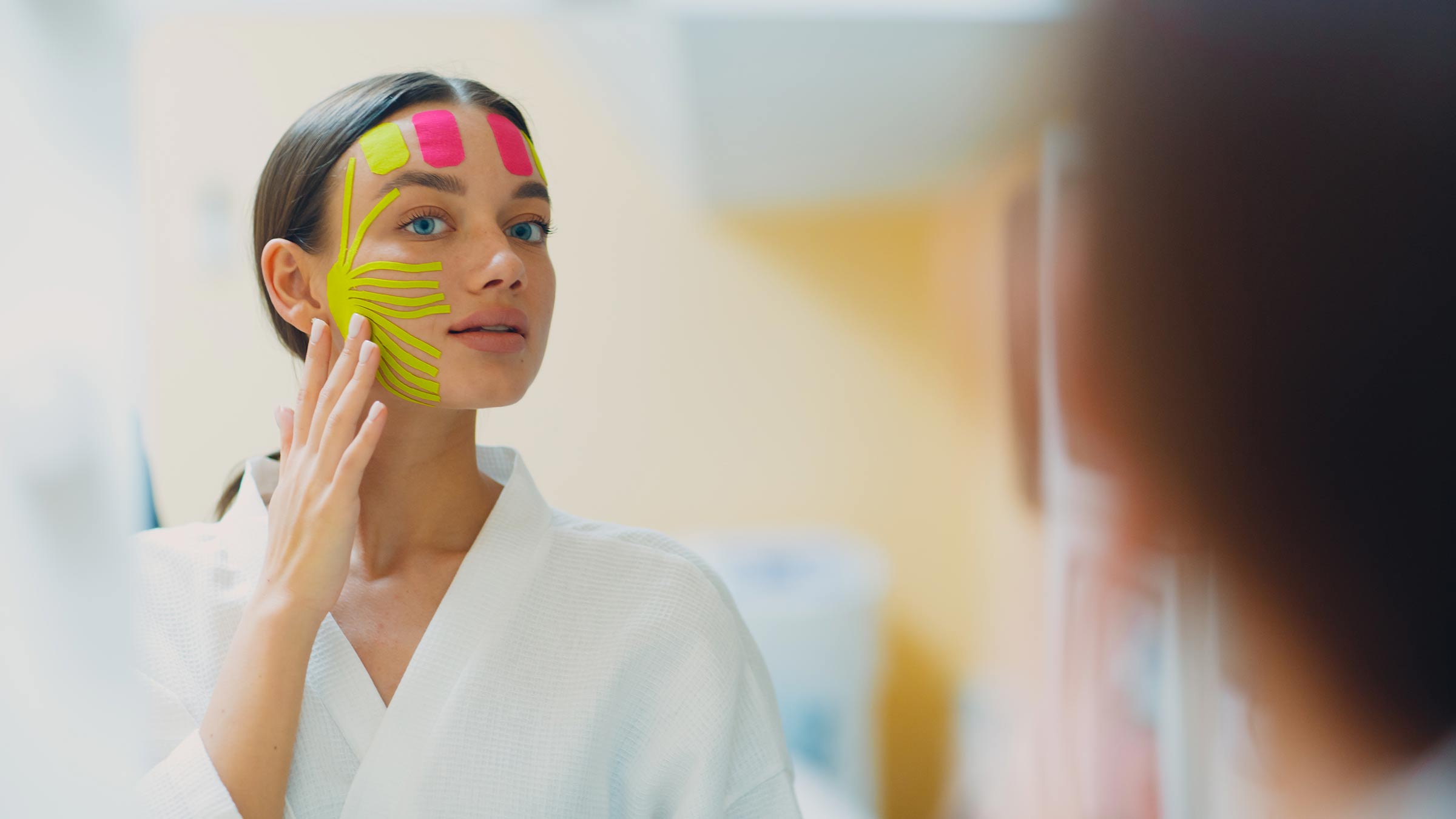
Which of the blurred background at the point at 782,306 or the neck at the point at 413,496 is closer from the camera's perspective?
the neck at the point at 413,496

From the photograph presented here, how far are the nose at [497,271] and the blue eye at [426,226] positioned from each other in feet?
0.12

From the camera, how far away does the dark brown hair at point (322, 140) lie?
60 centimetres

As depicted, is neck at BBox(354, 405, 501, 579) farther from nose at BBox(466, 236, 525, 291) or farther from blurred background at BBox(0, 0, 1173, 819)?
blurred background at BBox(0, 0, 1173, 819)

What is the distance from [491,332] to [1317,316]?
0.87 meters


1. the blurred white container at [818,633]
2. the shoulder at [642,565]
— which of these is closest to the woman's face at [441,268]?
the shoulder at [642,565]

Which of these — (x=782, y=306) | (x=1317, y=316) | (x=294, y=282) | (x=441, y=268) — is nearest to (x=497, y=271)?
(x=441, y=268)

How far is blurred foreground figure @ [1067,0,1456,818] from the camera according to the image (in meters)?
0.97

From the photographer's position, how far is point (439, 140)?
588 mm

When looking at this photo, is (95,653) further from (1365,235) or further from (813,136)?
(813,136)

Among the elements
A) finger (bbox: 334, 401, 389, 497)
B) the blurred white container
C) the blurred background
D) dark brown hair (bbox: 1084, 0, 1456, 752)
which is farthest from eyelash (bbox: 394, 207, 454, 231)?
the blurred white container

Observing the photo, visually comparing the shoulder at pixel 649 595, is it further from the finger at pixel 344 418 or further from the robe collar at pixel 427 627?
the finger at pixel 344 418

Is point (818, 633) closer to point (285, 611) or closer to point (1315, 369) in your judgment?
point (1315, 369)

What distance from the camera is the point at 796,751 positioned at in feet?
→ 5.21

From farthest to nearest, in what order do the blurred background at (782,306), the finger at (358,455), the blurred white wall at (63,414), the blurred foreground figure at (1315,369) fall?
the blurred background at (782,306) < the blurred foreground figure at (1315,369) < the finger at (358,455) < the blurred white wall at (63,414)
